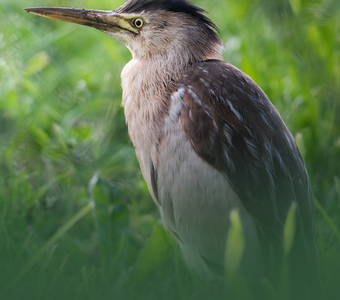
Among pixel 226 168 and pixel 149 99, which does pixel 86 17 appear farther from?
pixel 226 168

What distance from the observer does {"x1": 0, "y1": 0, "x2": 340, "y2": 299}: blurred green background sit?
1491 mm

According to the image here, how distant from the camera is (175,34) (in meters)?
1.48

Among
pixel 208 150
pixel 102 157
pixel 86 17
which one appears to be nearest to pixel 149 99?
pixel 208 150

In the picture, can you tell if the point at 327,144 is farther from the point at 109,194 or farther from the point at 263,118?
the point at 109,194

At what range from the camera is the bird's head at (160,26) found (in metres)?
1.47

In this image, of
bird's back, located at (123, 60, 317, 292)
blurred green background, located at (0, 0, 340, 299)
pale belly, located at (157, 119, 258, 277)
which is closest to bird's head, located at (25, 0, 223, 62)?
bird's back, located at (123, 60, 317, 292)

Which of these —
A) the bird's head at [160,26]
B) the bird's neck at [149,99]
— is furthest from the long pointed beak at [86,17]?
the bird's neck at [149,99]

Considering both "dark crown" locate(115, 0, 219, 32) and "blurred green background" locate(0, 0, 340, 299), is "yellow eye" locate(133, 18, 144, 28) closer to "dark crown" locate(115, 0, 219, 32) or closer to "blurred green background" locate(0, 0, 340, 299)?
"dark crown" locate(115, 0, 219, 32)

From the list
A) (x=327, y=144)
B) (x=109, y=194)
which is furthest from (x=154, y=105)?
(x=327, y=144)

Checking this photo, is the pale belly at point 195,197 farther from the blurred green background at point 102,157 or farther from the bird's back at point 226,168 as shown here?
the blurred green background at point 102,157

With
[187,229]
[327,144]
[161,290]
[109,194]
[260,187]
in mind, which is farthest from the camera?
[327,144]

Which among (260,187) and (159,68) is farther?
(159,68)

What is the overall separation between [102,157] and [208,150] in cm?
98

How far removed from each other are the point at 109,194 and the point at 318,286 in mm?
986
